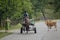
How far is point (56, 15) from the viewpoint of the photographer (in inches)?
2837

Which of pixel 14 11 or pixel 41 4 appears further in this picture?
pixel 41 4

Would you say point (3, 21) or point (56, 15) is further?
point (56, 15)

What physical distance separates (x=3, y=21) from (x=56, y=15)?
1630 inches

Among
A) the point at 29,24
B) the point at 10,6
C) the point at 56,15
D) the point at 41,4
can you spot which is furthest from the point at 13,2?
the point at 56,15

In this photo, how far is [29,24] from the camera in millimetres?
25094

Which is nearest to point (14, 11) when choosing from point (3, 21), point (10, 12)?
point (10, 12)

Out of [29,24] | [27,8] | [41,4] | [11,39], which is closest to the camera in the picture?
[11,39]

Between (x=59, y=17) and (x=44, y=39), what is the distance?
2221 inches

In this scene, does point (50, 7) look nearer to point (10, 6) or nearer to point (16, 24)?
point (16, 24)

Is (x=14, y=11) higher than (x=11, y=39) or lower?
higher

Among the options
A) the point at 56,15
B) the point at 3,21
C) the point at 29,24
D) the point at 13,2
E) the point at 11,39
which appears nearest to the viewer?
the point at 11,39

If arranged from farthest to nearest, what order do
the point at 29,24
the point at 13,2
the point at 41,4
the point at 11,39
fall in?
the point at 41,4 → the point at 13,2 → the point at 29,24 → the point at 11,39

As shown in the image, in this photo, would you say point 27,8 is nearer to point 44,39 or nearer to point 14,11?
point 14,11

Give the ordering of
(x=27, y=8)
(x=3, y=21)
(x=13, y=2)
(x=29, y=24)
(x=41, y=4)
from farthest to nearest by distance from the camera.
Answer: (x=41, y=4), (x=27, y=8), (x=3, y=21), (x=13, y=2), (x=29, y=24)
